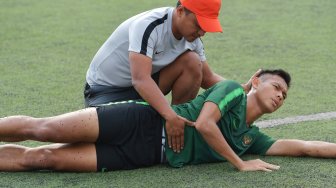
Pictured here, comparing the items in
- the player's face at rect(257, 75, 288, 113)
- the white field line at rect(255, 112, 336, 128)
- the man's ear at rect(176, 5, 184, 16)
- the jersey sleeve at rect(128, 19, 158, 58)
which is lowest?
the white field line at rect(255, 112, 336, 128)

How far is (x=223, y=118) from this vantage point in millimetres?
5055

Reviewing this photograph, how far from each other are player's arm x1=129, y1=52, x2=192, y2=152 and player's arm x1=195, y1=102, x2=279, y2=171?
140 millimetres

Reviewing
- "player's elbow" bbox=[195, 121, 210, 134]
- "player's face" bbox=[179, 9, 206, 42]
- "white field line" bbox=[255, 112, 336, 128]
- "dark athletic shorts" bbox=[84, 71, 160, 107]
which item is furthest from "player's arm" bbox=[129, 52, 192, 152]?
"white field line" bbox=[255, 112, 336, 128]

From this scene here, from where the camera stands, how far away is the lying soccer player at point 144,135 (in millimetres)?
4840

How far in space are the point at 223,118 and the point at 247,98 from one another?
22 centimetres

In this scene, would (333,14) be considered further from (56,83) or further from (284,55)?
(56,83)

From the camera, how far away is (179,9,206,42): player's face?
5.01 meters

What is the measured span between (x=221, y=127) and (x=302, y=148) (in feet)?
1.72

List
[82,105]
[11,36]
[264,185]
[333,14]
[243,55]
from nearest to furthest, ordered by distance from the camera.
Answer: [264,185]
[82,105]
[243,55]
[11,36]
[333,14]

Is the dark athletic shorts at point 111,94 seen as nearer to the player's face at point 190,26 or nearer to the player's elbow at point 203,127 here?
the player's face at point 190,26

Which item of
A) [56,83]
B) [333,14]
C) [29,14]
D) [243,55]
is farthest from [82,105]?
→ [333,14]

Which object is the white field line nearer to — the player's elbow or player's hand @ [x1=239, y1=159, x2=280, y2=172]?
player's hand @ [x1=239, y1=159, x2=280, y2=172]

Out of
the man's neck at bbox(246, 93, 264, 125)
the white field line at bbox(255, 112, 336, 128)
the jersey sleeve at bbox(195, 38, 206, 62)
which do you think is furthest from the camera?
the white field line at bbox(255, 112, 336, 128)

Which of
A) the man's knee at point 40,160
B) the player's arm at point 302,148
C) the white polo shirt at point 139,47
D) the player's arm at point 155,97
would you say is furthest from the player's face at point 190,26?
the man's knee at point 40,160
